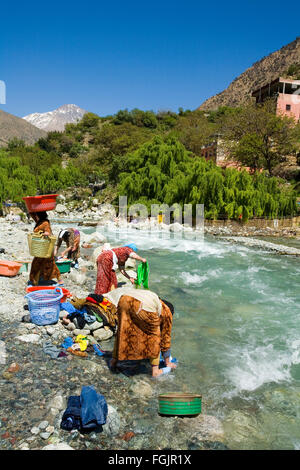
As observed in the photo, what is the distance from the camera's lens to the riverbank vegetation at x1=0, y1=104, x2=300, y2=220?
731 inches

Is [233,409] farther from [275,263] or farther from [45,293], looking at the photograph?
[275,263]

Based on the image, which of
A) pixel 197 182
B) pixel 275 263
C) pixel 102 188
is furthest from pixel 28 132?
pixel 275 263

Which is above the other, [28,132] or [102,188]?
[28,132]

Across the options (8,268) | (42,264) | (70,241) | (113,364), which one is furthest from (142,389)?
(70,241)

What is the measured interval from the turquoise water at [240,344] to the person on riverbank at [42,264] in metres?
2.32

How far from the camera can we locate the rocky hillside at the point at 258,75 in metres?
66.2

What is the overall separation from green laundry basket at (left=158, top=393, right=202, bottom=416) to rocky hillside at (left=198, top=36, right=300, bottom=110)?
69.1 m

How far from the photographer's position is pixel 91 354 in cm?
371

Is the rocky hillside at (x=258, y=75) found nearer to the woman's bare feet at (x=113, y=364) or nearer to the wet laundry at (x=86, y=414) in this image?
the woman's bare feet at (x=113, y=364)

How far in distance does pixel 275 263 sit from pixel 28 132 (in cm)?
11041

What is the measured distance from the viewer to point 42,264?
5.36m

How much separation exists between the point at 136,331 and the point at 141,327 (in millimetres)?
75

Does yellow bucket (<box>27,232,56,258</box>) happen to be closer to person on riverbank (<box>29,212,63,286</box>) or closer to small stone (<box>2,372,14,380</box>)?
person on riverbank (<box>29,212,63,286</box>)

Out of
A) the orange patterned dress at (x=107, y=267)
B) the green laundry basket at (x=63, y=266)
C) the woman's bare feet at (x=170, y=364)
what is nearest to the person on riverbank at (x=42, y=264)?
the green laundry basket at (x=63, y=266)
